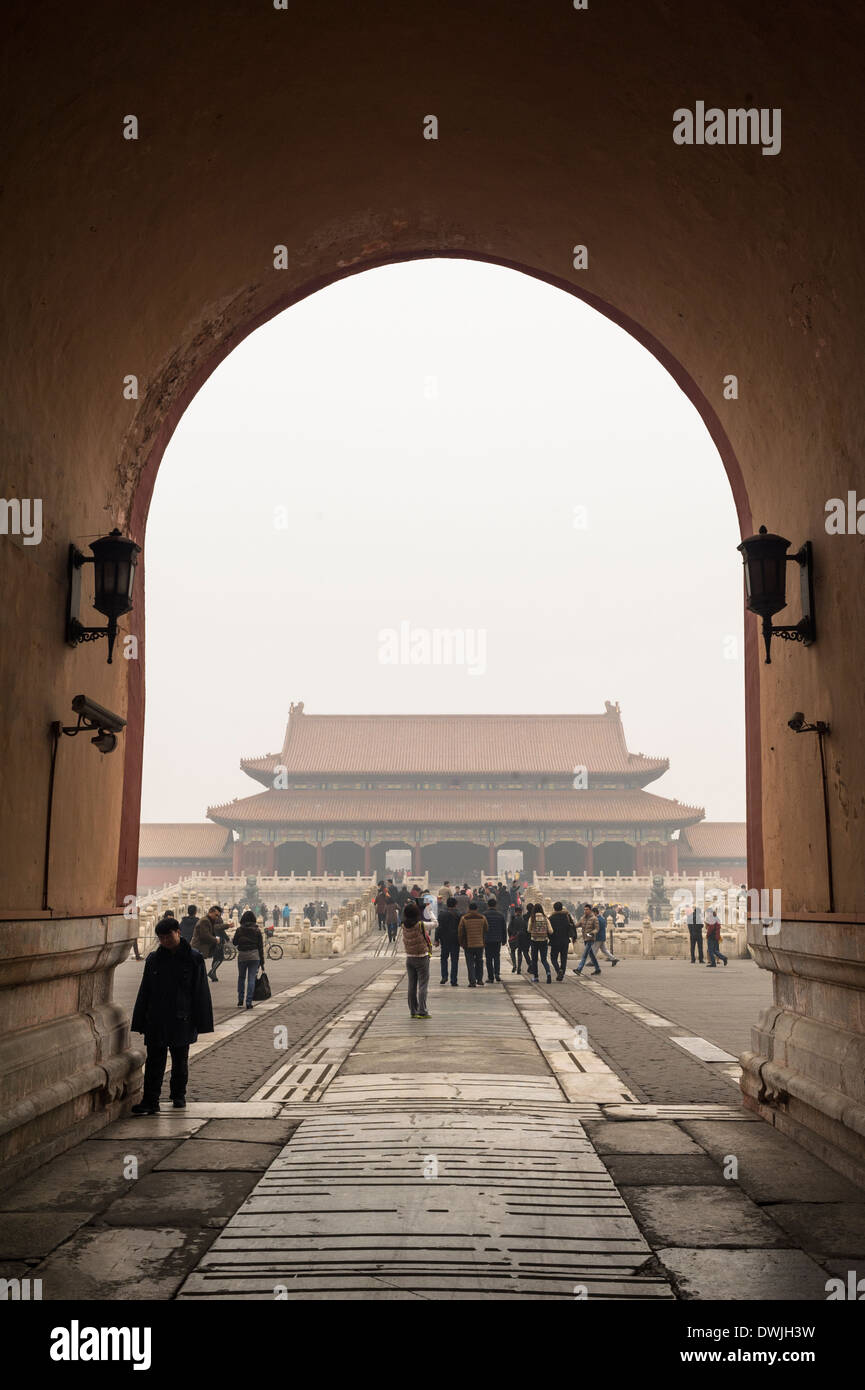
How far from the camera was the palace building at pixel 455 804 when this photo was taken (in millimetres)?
53406

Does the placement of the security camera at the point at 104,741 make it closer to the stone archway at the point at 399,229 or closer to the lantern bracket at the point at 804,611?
the stone archway at the point at 399,229

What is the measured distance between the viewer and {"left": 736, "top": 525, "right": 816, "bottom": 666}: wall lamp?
546 centimetres

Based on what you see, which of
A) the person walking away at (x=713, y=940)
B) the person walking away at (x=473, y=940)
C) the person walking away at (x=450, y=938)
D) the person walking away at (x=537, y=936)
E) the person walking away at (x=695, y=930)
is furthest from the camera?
the person walking away at (x=695, y=930)

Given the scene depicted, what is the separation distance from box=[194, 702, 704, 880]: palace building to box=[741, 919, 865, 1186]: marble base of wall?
46015 mm

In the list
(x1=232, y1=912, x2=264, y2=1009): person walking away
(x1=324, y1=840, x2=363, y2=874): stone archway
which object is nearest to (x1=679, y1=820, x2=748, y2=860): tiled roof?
(x1=324, y1=840, x2=363, y2=874): stone archway

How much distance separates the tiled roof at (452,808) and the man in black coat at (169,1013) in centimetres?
4653

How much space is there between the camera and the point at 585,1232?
4.07m

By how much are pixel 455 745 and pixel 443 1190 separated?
2120 inches

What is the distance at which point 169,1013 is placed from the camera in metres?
6.62

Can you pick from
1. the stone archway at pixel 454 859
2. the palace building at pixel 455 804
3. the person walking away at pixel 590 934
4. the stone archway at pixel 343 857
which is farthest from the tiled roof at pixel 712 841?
the person walking away at pixel 590 934
